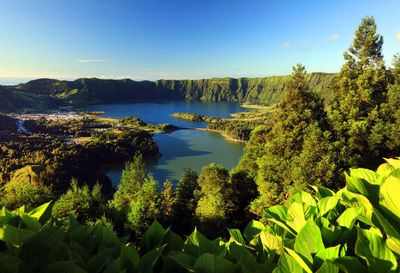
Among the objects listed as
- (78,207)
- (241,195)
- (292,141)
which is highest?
(292,141)

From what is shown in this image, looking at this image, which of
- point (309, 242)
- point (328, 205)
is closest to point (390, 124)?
point (328, 205)

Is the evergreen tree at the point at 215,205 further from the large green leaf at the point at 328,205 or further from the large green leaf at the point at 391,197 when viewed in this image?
the large green leaf at the point at 391,197

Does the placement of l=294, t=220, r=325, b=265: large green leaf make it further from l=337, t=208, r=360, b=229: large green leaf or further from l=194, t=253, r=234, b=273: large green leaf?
l=194, t=253, r=234, b=273: large green leaf

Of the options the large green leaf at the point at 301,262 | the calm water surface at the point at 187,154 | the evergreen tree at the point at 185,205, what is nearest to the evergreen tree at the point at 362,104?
the large green leaf at the point at 301,262

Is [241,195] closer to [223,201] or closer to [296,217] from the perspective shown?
[223,201]

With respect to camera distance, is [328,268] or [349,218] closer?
[328,268]

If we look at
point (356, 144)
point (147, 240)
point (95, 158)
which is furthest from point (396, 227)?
point (95, 158)
